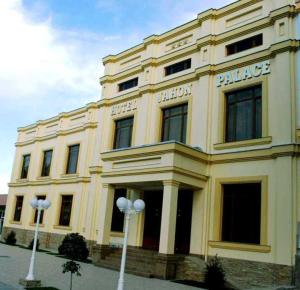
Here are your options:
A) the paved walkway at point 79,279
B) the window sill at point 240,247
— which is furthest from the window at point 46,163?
the window sill at point 240,247

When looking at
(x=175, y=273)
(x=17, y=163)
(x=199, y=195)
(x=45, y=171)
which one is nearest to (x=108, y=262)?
(x=175, y=273)

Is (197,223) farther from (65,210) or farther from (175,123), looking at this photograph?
(65,210)

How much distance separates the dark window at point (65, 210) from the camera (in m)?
24.1

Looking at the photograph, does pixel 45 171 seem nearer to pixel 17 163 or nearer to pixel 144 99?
pixel 17 163

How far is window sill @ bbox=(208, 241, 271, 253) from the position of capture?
13.5 meters

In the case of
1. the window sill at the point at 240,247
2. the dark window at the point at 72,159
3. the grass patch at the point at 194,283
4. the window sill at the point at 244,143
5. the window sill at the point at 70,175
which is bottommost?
the grass patch at the point at 194,283

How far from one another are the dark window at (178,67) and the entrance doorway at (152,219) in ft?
19.5

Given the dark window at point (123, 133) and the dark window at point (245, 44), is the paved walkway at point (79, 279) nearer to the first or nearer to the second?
the dark window at point (123, 133)

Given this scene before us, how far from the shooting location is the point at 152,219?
1784 centimetres

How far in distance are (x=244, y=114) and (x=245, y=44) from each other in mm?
3077

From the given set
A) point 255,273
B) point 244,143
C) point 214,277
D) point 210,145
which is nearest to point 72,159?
point 210,145

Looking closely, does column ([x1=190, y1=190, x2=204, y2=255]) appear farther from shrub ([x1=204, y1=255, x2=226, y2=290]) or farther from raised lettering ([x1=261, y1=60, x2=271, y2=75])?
raised lettering ([x1=261, y1=60, x2=271, y2=75])

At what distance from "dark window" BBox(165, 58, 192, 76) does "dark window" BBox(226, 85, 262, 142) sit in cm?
290

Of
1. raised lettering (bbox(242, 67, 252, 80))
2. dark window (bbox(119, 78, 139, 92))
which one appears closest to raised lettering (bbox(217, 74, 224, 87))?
raised lettering (bbox(242, 67, 252, 80))
